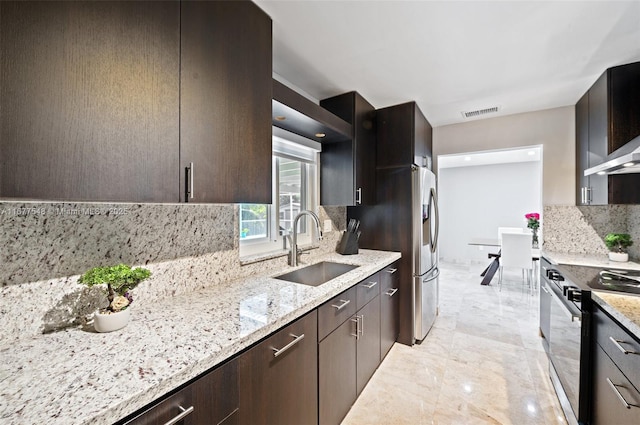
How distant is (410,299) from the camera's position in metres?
2.64

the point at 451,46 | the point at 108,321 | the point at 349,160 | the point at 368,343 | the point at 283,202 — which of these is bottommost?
the point at 368,343

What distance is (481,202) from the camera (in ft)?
21.5

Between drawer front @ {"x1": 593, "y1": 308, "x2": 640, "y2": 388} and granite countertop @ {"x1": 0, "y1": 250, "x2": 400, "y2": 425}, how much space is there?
4.39 feet

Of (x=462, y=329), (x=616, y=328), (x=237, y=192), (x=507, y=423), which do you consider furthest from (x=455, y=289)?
(x=237, y=192)

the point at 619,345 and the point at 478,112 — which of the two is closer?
the point at 619,345

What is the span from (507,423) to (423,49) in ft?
8.15

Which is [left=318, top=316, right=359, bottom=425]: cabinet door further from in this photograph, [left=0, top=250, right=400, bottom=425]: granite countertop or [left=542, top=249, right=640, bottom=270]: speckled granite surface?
[left=542, top=249, right=640, bottom=270]: speckled granite surface

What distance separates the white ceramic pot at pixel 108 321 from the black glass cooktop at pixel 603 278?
7.84 feet

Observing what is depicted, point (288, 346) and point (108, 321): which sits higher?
point (108, 321)

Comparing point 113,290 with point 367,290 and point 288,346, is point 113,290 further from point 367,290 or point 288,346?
point 367,290

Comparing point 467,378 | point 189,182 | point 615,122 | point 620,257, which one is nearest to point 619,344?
point 467,378

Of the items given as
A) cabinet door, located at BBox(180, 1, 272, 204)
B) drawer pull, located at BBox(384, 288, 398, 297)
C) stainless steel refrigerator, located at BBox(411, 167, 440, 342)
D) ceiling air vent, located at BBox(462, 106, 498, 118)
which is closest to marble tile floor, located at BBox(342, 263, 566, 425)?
stainless steel refrigerator, located at BBox(411, 167, 440, 342)

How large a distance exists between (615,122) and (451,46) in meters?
1.48

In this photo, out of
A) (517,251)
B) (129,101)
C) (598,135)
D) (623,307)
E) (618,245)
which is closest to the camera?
(129,101)
